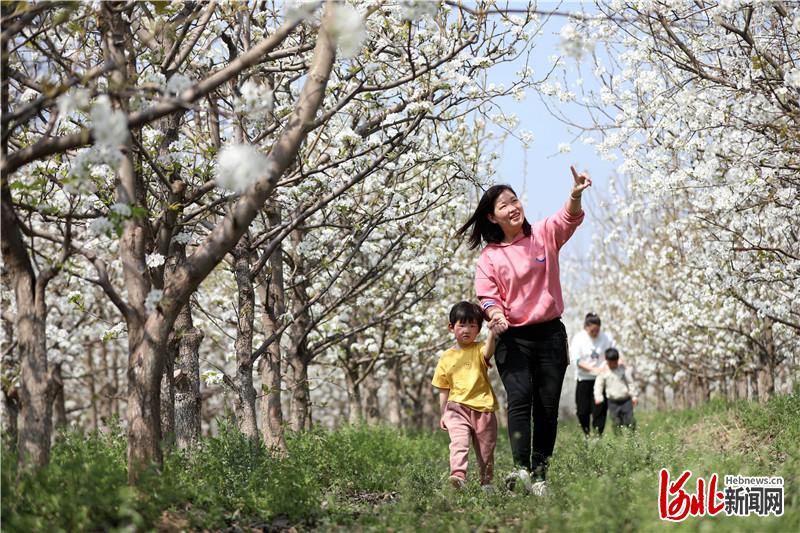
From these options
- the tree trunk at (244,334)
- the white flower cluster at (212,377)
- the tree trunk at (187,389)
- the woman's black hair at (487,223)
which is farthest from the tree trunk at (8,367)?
the woman's black hair at (487,223)

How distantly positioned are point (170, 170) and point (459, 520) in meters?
3.26

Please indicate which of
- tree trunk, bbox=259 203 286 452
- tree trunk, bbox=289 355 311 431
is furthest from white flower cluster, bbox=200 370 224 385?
tree trunk, bbox=289 355 311 431

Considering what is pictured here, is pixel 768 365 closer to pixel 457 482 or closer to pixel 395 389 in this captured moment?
pixel 395 389

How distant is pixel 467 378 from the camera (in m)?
6.64

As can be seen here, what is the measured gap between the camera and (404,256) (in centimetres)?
1189

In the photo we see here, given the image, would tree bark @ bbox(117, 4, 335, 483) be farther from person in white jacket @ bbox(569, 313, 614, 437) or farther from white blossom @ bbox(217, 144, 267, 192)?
person in white jacket @ bbox(569, 313, 614, 437)

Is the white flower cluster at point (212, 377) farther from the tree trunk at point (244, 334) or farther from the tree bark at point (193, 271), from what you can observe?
the tree bark at point (193, 271)

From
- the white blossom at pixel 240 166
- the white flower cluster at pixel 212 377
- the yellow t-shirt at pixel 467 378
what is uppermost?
the white blossom at pixel 240 166

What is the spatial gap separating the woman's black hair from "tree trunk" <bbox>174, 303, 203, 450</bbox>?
2.35 metres

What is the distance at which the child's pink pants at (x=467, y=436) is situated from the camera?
21.2 ft

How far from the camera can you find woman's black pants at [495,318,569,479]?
6.18 meters

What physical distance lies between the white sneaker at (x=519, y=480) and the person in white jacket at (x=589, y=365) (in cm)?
585

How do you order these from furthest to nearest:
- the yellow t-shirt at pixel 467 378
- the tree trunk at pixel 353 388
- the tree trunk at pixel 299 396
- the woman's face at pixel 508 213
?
the tree trunk at pixel 353 388 → the tree trunk at pixel 299 396 → the yellow t-shirt at pixel 467 378 → the woman's face at pixel 508 213

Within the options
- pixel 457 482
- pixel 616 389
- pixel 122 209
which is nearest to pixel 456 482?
pixel 457 482
